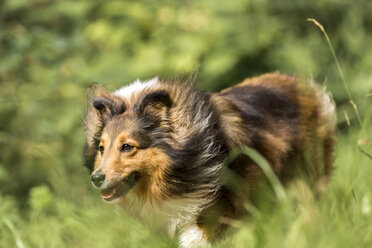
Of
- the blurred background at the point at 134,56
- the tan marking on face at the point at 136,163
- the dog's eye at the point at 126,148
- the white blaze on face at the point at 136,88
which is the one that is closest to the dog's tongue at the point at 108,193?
the tan marking on face at the point at 136,163

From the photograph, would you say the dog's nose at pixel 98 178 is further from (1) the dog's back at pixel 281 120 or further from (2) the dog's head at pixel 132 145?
(1) the dog's back at pixel 281 120

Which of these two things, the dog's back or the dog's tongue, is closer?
the dog's tongue

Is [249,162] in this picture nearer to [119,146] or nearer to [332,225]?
[119,146]

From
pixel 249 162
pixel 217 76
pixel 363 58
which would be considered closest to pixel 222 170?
pixel 249 162

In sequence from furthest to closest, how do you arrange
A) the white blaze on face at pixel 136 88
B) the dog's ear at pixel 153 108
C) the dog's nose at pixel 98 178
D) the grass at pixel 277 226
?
1. the white blaze on face at pixel 136 88
2. the dog's ear at pixel 153 108
3. the dog's nose at pixel 98 178
4. the grass at pixel 277 226

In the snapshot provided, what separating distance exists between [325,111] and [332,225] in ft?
7.75

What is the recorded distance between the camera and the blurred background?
672 cm

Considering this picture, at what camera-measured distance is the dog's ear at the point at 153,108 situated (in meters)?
3.95

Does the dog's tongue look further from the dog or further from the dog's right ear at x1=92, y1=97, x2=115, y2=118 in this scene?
the dog's right ear at x1=92, y1=97, x2=115, y2=118

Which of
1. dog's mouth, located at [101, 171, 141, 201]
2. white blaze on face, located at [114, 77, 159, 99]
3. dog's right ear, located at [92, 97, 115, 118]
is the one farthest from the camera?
white blaze on face, located at [114, 77, 159, 99]

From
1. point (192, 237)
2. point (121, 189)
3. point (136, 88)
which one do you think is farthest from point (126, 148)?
point (192, 237)

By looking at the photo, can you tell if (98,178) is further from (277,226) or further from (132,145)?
(277,226)

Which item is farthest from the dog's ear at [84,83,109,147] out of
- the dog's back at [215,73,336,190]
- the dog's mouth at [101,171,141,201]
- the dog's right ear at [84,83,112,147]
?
the dog's back at [215,73,336,190]

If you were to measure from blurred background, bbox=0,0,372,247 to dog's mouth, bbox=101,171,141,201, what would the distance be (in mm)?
1859
